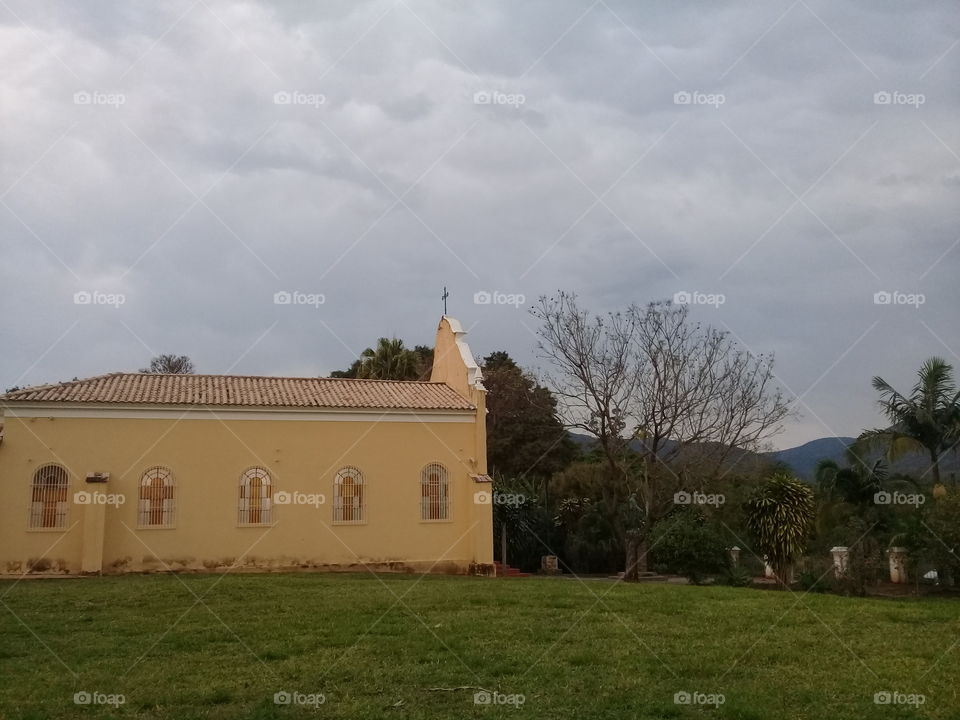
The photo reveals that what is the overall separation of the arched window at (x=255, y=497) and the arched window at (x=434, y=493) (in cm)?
414

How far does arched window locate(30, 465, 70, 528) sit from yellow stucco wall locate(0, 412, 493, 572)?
0.15 meters

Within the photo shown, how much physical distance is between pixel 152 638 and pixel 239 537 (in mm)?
10760

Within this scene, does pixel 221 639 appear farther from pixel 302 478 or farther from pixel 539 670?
pixel 302 478

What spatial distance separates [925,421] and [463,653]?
23284mm

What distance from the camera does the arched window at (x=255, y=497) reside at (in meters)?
22.4

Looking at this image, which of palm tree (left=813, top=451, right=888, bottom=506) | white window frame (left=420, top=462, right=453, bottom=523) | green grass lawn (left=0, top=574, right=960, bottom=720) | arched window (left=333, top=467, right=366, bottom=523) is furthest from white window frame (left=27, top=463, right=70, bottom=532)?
palm tree (left=813, top=451, right=888, bottom=506)

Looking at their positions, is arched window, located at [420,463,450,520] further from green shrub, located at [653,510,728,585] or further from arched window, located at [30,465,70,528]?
arched window, located at [30,465,70,528]

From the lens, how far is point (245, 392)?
2347cm

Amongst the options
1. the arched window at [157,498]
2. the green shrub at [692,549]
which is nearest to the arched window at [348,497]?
the arched window at [157,498]

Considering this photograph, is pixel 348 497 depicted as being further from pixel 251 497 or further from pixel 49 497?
pixel 49 497

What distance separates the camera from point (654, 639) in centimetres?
1180

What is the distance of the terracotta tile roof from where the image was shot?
21844 millimetres

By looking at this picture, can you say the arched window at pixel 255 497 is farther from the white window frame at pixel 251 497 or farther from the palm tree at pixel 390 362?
the palm tree at pixel 390 362

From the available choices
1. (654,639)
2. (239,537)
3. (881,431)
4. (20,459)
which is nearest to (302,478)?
(239,537)
